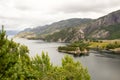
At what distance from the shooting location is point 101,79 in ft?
443

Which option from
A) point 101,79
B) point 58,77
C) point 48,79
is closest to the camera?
point 48,79

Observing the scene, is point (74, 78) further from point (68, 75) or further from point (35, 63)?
point (35, 63)

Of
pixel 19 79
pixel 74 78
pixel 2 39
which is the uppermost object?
pixel 2 39

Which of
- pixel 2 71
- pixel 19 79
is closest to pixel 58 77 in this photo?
pixel 19 79

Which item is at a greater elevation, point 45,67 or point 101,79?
point 45,67

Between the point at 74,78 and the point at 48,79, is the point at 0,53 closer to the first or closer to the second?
the point at 48,79

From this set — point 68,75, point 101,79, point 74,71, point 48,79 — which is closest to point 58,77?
point 48,79

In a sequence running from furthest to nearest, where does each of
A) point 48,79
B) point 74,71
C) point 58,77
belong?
point 74,71 < point 58,77 < point 48,79

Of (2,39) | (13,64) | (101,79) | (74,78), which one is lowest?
(101,79)

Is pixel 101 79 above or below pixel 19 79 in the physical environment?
below

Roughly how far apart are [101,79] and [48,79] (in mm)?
88164

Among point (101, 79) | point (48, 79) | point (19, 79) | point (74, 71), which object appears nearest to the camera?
point (19, 79)

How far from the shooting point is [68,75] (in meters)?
67.1

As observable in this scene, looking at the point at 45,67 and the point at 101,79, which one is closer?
the point at 45,67
